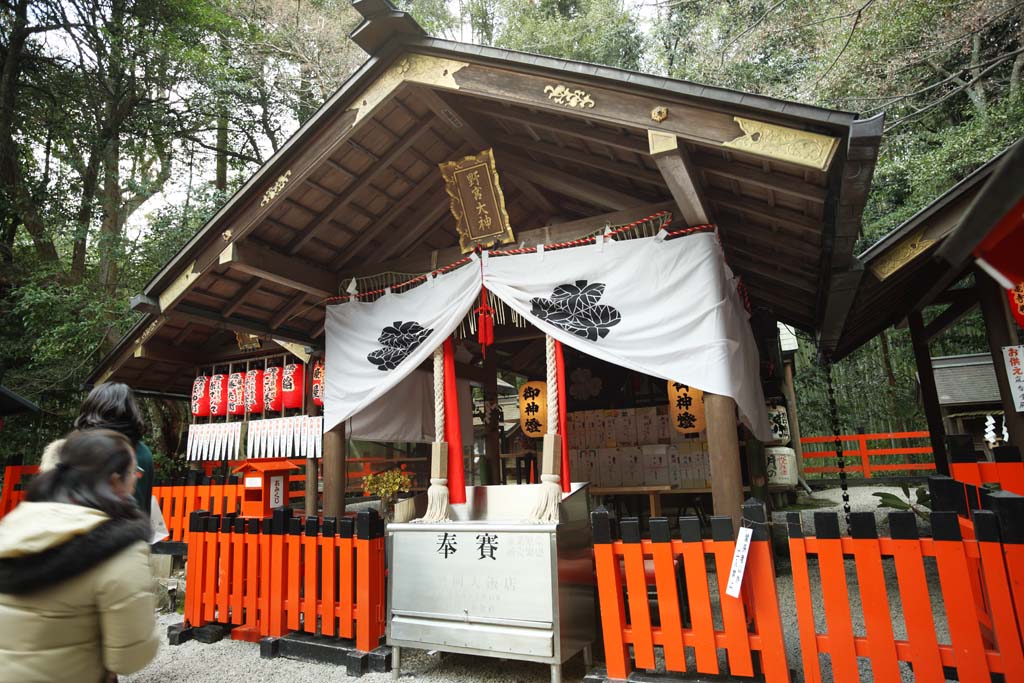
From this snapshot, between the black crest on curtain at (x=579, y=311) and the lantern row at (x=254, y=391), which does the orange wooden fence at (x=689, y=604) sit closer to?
the black crest on curtain at (x=579, y=311)

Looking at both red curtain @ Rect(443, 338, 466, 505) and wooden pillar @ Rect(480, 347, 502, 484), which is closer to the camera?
red curtain @ Rect(443, 338, 466, 505)

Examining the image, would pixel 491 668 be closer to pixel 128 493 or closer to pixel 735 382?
pixel 735 382

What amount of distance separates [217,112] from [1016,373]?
18337 millimetres

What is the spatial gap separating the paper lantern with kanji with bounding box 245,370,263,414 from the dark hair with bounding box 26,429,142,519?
6.90m

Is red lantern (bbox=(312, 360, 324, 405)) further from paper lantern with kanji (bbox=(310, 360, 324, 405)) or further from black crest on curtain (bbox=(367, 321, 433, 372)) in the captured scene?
black crest on curtain (bbox=(367, 321, 433, 372))

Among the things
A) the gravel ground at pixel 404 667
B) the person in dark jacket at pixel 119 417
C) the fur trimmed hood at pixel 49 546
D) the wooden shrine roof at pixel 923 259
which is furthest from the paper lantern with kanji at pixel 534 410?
the fur trimmed hood at pixel 49 546

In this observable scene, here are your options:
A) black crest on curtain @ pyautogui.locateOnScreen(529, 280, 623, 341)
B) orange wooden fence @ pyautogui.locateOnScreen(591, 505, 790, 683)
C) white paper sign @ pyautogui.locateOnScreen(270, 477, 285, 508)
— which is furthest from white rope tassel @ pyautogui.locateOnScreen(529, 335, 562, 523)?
white paper sign @ pyautogui.locateOnScreen(270, 477, 285, 508)

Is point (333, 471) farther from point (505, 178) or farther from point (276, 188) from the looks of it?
point (505, 178)

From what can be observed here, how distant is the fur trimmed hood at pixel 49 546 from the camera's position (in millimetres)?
1616

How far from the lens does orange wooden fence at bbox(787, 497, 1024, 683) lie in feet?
9.24

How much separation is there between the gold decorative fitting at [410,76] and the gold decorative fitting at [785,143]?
2.24m

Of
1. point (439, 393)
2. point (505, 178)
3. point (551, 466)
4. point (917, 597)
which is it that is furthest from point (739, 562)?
point (505, 178)

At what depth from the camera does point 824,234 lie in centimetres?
443

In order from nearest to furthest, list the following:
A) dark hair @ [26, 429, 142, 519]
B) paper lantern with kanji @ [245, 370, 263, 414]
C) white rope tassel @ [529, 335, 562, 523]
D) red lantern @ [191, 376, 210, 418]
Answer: dark hair @ [26, 429, 142, 519]
white rope tassel @ [529, 335, 562, 523]
paper lantern with kanji @ [245, 370, 263, 414]
red lantern @ [191, 376, 210, 418]
